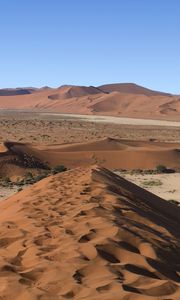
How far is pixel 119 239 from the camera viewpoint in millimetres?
6762

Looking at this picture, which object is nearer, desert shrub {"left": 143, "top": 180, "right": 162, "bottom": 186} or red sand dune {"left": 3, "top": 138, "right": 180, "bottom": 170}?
desert shrub {"left": 143, "top": 180, "right": 162, "bottom": 186}

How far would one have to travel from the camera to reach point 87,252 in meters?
6.11

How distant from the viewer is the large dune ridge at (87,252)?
5055 mm

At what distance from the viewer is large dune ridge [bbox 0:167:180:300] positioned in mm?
5055

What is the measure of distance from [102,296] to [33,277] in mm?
904

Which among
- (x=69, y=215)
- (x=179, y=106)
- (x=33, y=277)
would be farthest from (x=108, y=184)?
(x=179, y=106)

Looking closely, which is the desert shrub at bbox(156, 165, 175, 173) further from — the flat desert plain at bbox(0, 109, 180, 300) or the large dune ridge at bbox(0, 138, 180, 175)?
the flat desert plain at bbox(0, 109, 180, 300)

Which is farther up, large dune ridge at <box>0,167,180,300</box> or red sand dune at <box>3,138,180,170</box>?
large dune ridge at <box>0,167,180,300</box>

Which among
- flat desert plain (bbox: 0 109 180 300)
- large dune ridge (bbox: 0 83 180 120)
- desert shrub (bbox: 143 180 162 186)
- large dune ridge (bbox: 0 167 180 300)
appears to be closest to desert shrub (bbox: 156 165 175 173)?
desert shrub (bbox: 143 180 162 186)

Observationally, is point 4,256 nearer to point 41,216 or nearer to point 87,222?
point 87,222

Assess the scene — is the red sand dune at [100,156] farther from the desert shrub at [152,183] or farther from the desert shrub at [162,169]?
the desert shrub at [152,183]

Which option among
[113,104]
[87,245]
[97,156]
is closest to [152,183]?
[97,156]

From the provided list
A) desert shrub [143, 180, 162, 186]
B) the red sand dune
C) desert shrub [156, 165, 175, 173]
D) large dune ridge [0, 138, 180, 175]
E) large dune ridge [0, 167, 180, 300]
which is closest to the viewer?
large dune ridge [0, 167, 180, 300]

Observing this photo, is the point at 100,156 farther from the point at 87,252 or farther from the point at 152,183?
the point at 87,252
